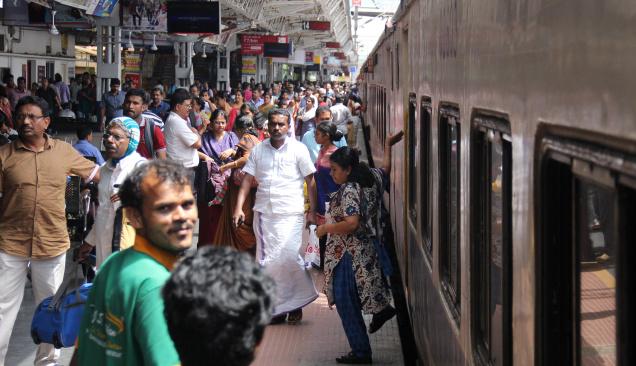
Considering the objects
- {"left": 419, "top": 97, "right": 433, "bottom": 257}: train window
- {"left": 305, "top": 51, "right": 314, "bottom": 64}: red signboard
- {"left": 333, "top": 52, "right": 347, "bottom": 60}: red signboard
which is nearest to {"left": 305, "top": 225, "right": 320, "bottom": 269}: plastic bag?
{"left": 419, "top": 97, "right": 433, "bottom": 257}: train window

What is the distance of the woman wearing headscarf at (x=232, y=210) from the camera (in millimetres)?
8883

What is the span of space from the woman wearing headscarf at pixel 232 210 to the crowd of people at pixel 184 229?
0.01 metres

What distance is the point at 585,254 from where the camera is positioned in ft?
7.21

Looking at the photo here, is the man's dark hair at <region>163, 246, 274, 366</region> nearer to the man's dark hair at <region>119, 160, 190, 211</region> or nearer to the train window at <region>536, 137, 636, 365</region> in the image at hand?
the train window at <region>536, 137, 636, 365</region>

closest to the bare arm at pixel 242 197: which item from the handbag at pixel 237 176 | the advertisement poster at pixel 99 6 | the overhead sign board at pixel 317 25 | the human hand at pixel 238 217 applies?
the human hand at pixel 238 217

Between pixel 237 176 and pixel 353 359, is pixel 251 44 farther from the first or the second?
pixel 353 359

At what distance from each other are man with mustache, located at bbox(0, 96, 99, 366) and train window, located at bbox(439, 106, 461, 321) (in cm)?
245

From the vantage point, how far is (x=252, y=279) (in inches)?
83.0

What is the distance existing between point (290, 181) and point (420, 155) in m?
2.03

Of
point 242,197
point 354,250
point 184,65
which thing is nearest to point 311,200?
point 242,197

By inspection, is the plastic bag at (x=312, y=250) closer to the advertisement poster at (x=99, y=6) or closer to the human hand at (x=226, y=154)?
the human hand at (x=226, y=154)

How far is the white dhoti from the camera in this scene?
26.1 ft

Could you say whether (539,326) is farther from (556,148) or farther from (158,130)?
(158,130)

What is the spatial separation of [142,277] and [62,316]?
2.21 meters
